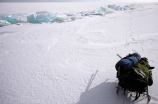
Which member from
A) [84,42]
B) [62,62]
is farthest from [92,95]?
[84,42]

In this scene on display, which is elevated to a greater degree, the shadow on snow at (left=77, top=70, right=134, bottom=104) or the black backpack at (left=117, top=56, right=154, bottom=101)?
the black backpack at (left=117, top=56, right=154, bottom=101)

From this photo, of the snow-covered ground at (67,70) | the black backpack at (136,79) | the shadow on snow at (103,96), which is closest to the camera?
the black backpack at (136,79)

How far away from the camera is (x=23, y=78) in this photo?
3465 millimetres

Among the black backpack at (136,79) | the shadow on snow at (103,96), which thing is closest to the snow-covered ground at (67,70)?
the shadow on snow at (103,96)

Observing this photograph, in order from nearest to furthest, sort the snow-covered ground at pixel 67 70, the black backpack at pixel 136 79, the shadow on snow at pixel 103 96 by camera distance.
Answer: the black backpack at pixel 136 79, the shadow on snow at pixel 103 96, the snow-covered ground at pixel 67 70

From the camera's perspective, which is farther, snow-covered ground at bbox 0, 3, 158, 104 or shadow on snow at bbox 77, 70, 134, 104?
snow-covered ground at bbox 0, 3, 158, 104

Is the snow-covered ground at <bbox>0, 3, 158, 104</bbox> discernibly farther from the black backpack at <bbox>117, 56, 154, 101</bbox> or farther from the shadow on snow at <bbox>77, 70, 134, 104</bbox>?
the black backpack at <bbox>117, 56, 154, 101</bbox>

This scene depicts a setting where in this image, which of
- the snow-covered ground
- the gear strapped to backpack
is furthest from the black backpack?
the snow-covered ground

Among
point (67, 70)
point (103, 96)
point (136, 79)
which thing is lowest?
point (103, 96)

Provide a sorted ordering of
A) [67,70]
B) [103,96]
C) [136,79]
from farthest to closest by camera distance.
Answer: [67,70], [103,96], [136,79]

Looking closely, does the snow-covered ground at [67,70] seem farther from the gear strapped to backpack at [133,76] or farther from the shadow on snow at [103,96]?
the gear strapped to backpack at [133,76]

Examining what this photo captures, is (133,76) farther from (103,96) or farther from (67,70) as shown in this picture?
(67,70)

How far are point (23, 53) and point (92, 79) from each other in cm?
378

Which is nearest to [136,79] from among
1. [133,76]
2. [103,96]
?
[133,76]
